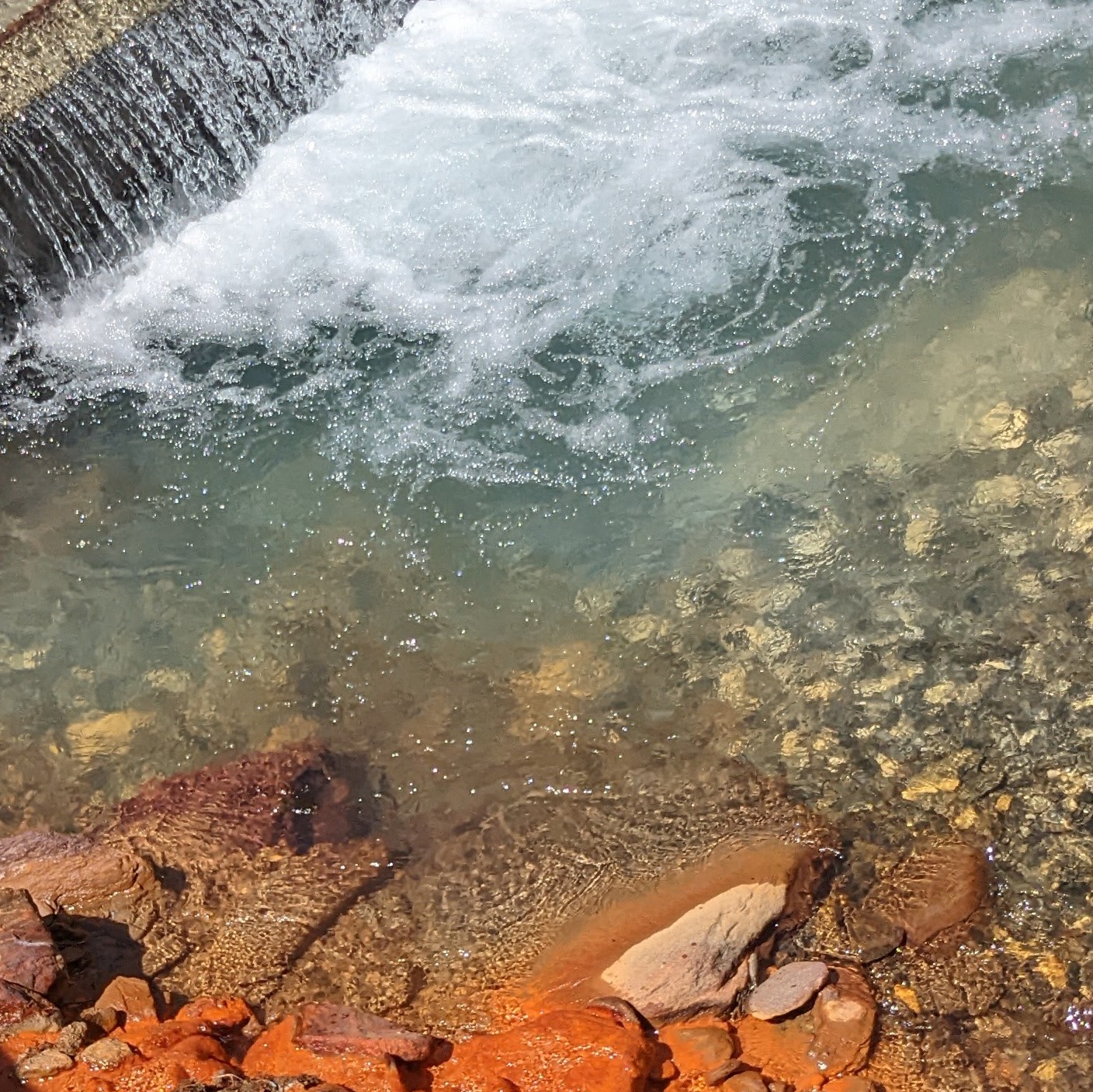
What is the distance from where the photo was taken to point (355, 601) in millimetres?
3961

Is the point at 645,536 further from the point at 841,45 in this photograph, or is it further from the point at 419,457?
the point at 841,45

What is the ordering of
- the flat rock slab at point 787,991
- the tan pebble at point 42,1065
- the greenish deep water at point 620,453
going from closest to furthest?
the tan pebble at point 42,1065
the flat rock slab at point 787,991
the greenish deep water at point 620,453

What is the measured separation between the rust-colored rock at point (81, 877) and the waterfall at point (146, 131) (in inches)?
95.0

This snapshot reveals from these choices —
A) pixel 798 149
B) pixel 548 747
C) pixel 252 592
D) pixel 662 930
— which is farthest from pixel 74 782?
pixel 798 149

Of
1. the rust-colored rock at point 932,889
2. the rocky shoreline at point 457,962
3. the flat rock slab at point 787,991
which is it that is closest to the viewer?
the rocky shoreline at point 457,962

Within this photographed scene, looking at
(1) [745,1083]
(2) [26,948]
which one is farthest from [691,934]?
Answer: (2) [26,948]

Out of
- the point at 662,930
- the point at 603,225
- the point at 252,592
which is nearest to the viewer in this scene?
the point at 662,930

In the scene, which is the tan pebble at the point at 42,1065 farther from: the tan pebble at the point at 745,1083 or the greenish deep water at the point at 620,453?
the tan pebble at the point at 745,1083

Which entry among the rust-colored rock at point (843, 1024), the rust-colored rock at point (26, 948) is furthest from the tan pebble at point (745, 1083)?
the rust-colored rock at point (26, 948)

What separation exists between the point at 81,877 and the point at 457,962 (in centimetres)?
113

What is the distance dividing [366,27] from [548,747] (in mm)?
4066

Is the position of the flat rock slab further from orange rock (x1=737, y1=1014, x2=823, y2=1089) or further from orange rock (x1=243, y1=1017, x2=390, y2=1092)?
orange rock (x1=243, y1=1017, x2=390, y2=1092)

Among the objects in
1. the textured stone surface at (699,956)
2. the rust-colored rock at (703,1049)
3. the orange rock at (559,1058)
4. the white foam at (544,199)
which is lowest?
the rust-colored rock at (703,1049)

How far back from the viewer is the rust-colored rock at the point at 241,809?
3.42 m
